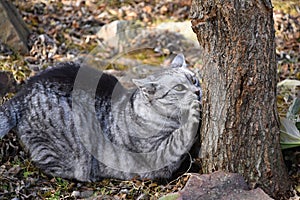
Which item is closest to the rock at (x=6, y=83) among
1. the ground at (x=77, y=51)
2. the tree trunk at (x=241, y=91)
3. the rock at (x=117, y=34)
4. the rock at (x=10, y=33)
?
the ground at (x=77, y=51)

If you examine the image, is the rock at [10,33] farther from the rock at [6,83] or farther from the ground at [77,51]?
the rock at [6,83]

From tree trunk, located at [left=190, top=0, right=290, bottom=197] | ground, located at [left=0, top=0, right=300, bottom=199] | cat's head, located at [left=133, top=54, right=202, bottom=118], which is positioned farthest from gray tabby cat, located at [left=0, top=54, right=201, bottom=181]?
tree trunk, located at [left=190, top=0, right=290, bottom=197]

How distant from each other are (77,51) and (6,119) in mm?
2187

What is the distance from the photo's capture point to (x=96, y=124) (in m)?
3.73

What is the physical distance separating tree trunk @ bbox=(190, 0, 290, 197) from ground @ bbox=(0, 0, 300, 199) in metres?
0.36

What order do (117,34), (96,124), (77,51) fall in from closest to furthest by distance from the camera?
1. (96,124)
2. (77,51)
3. (117,34)

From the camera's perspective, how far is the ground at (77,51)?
3.46 m

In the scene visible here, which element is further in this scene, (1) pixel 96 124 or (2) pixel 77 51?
(2) pixel 77 51

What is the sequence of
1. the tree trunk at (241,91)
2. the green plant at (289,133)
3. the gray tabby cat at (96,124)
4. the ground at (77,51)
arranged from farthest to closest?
the gray tabby cat at (96,124) < the ground at (77,51) < the green plant at (289,133) < the tree trunk at (241,91)

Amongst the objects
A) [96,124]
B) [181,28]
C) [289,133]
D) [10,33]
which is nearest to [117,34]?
[181,28]

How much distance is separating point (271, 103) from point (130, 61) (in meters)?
2.81

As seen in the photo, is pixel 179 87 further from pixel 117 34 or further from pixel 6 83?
pixel 117 34

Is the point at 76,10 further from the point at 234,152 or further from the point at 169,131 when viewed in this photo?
the point at 234,152

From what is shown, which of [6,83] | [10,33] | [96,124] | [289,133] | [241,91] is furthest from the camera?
[10,33]
